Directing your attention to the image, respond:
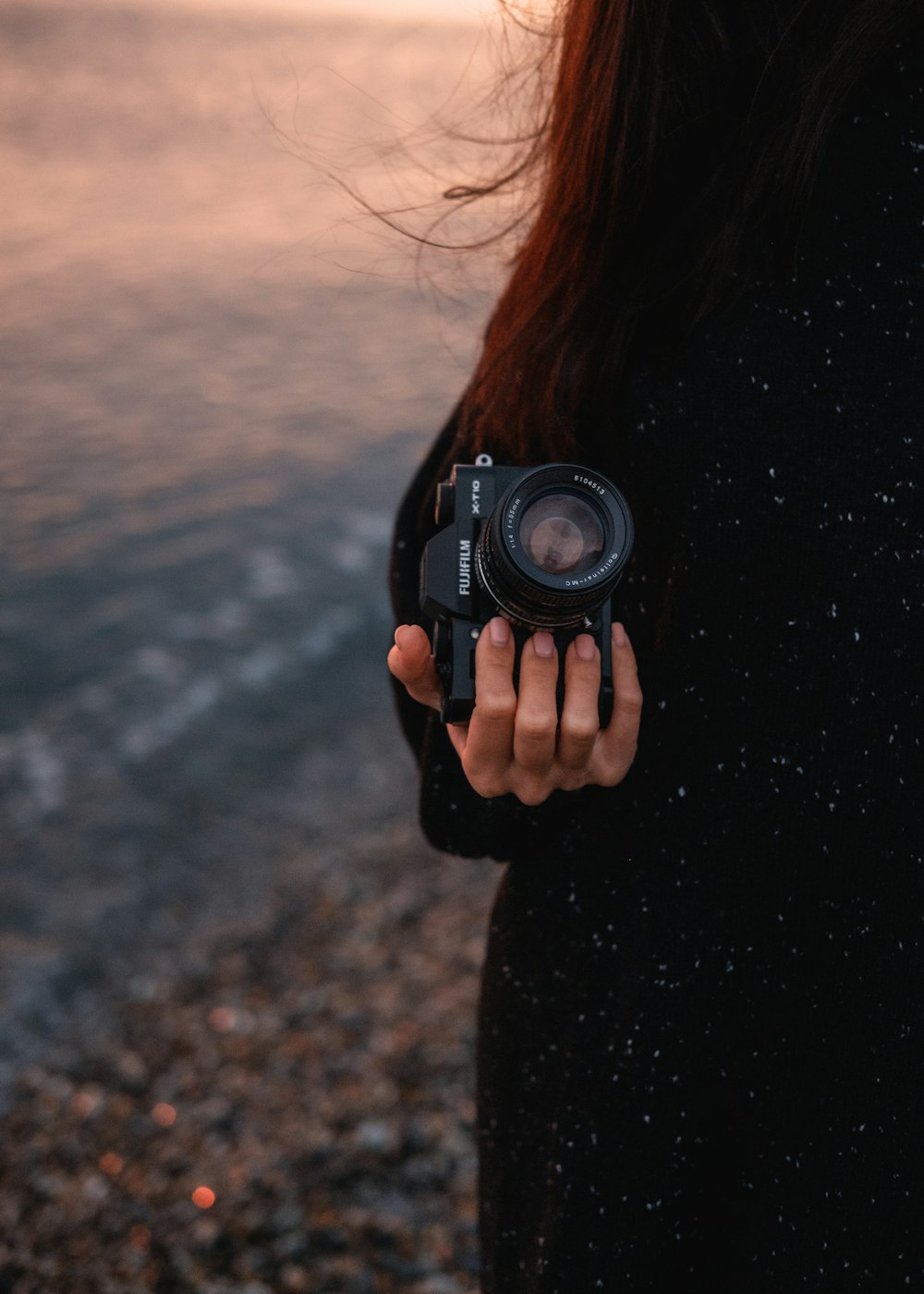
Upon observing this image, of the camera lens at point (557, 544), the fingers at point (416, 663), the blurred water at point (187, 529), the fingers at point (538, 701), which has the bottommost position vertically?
the blurred water at point (187, 529)

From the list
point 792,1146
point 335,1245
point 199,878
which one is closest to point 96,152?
point 199,878

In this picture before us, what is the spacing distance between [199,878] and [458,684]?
2867 millimetres

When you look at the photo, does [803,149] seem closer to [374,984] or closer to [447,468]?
[447,468]

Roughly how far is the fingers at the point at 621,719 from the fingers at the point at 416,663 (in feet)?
0.72

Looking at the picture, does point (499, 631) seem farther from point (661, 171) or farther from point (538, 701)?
point (661, 171)

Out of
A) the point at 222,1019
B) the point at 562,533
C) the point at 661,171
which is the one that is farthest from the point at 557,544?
the point at 222,1019

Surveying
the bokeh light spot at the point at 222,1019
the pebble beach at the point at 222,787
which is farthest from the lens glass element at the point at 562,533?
the bokeh light spot at the point at 222,1019

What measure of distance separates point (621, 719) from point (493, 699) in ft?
0.45

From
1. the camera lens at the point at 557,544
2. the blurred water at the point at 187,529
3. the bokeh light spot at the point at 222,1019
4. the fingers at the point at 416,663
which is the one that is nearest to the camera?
the camera lens at the point at 557,544

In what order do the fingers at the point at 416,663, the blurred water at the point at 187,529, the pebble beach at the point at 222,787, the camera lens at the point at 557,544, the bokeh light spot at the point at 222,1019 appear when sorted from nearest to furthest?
1. the camera lens at the point at 557,544
2. the fingers at the point at 416,663
3. the pebble beach at the point at 222,787
4. the bokeh light spot at the point at 222,1019
5. the blurred water at the point at 187,529

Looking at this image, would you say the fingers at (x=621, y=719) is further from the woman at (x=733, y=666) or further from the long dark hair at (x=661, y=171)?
the long dark hair at (x=661, y=171)

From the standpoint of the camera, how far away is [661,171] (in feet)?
3.52

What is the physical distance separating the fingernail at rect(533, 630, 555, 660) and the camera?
15 millimetres

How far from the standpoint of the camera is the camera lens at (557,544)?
96cm
